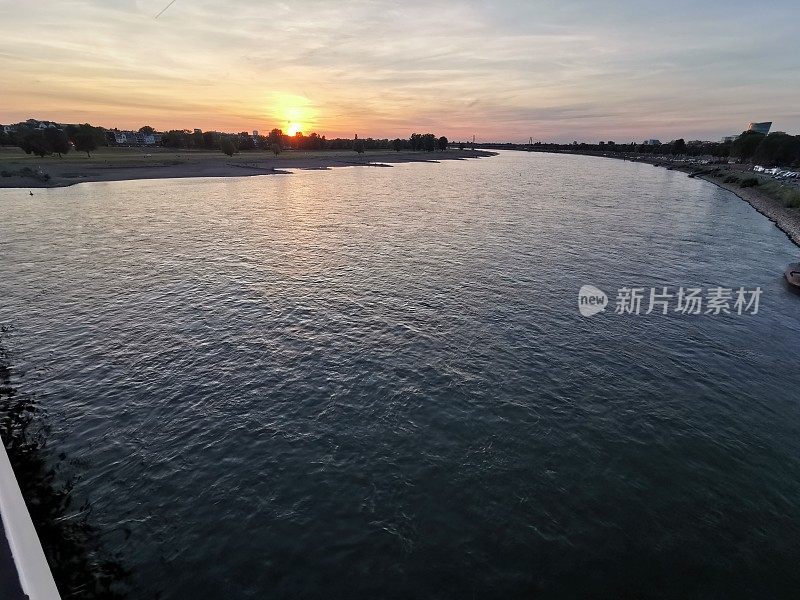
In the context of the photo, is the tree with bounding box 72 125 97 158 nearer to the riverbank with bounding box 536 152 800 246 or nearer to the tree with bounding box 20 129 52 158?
the tree with bounding box 20 129 52 158

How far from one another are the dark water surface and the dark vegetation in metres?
0.88

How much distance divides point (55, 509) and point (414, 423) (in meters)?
21.2

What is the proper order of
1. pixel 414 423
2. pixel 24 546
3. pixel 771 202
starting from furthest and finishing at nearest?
pixel 771 202
pixel 414 423
pixel 24 546

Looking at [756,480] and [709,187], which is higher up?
[709,187]

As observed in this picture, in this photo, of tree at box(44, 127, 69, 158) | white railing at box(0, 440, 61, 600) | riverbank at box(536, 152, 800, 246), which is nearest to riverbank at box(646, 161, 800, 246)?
riverbank at box(536, 152, 800, 246)

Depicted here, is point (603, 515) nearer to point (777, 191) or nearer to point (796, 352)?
point (796, 352)

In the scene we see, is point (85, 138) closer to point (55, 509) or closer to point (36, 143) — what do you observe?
point (36, 143)

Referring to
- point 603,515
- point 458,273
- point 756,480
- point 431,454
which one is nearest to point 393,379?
point 431,454

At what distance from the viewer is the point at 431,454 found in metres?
27.3

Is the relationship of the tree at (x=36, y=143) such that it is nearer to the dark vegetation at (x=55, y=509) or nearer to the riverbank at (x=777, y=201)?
the dark vegetation at (x=55, y=509)

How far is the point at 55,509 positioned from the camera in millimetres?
23172

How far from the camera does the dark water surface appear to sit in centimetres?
2078

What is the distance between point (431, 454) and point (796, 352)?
1560 inches

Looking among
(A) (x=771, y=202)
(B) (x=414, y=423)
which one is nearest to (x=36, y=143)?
(B) (x=414, y=423)
